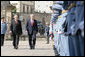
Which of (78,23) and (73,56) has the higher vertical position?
(78,23)

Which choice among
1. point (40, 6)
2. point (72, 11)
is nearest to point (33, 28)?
point (72, 11)

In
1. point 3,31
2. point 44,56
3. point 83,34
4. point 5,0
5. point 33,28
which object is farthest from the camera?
point 5,0

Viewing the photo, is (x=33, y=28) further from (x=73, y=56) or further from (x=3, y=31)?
(x=73, y=56)

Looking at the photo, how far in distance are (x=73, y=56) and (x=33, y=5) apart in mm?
86614

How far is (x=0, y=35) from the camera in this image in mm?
18422

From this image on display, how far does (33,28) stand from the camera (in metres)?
14.7

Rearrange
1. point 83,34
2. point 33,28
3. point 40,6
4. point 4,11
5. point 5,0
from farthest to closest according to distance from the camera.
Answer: point 40,6 < point 5,0 < point 4,11 < point 33,28 < point 83,34

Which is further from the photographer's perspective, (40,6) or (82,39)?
(40,6)

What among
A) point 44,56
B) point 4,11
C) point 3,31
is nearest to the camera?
point 44,56

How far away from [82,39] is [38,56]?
590cm

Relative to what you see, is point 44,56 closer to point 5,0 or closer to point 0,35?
point 0,35

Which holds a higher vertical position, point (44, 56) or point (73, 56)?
point (73, 56)

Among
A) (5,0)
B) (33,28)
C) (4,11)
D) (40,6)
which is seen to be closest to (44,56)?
(33,28)

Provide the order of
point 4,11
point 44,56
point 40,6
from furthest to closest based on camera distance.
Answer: point 40,6 < point 4,11 < point 44,56
